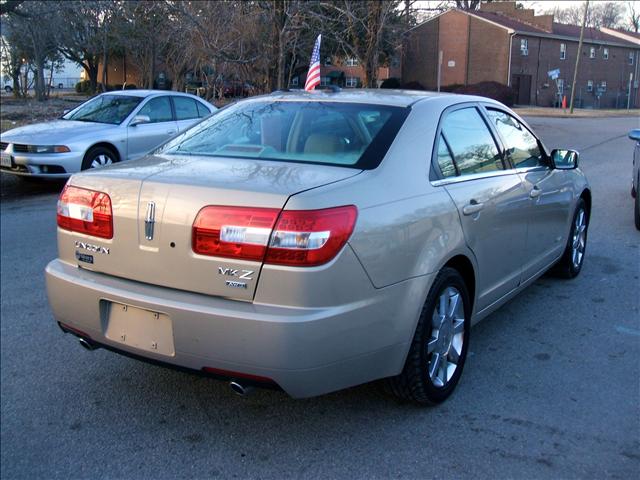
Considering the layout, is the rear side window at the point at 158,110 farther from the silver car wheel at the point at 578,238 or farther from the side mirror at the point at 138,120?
the silver car wheel at the point at 578,238

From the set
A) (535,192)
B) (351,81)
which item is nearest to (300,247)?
(535,192)

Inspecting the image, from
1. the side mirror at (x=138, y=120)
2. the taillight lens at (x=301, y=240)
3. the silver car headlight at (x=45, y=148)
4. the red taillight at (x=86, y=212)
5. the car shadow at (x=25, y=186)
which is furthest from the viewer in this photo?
the side mirror at (x=138, y=120)

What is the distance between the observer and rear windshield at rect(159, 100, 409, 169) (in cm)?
349

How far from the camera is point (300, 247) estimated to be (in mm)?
2797

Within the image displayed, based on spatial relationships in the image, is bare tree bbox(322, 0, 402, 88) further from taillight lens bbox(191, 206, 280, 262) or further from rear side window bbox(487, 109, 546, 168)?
taillight lens bbox(191, 206, 280, 262)

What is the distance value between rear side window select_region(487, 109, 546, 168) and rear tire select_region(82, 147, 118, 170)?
7.23 m

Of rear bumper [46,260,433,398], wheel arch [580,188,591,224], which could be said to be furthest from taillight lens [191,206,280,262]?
wheel arch [580,188,591,224]

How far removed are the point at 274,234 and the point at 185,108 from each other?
32.0 feet

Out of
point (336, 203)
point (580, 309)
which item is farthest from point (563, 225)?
point (336, 203)

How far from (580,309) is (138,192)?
3634 millimetres

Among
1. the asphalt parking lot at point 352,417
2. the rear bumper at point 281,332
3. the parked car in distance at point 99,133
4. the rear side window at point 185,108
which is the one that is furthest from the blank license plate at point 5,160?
the rear bumper at point 281,332

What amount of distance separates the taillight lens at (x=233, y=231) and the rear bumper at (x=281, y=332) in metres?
0.22

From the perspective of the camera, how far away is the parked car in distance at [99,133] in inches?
400

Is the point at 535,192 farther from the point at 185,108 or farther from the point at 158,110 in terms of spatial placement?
the point at 185,108
